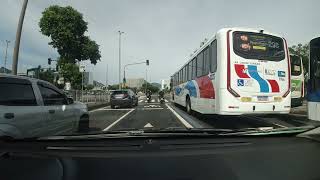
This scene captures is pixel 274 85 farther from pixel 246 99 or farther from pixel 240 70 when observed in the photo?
pixel 240 70

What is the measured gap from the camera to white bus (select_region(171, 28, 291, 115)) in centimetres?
1329

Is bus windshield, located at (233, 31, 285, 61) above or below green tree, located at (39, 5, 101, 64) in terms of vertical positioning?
below

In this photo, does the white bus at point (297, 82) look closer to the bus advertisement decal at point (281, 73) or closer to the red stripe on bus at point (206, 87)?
the red stripe on bus at point (206, 87)

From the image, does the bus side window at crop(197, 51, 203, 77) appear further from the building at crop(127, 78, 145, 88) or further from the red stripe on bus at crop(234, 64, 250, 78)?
the building at crop(127, 78, 145, 88)

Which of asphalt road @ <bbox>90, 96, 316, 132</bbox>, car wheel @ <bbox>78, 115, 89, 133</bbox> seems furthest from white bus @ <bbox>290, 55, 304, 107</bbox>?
car wheel @ <bbox>78, 115, 89, 133</bbox>

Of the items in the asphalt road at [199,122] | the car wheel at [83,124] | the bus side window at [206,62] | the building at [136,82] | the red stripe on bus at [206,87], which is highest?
the building at [136,82]

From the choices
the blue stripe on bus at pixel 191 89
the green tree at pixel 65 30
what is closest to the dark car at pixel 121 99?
the blue stripe on bus at pixel 191 89

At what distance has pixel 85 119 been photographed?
35.1ft

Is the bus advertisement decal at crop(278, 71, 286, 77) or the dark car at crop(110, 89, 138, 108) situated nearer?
the bus advertisement decal at crop(278, 71, 286, 77)

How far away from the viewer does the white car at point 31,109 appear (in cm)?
676

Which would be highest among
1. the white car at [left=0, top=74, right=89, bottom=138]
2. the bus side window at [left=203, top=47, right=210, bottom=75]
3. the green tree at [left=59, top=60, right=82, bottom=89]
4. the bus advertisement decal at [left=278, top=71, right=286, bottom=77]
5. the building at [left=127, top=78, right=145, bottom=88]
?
the building at [left=127, top=78, right=145, bottom=88]

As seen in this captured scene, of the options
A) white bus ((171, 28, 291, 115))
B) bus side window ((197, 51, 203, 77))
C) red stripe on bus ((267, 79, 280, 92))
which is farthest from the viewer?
bus side window ((197, 51, 203, 77))

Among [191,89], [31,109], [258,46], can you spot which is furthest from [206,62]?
[31,109]

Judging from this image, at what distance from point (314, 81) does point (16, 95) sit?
1026 cm
